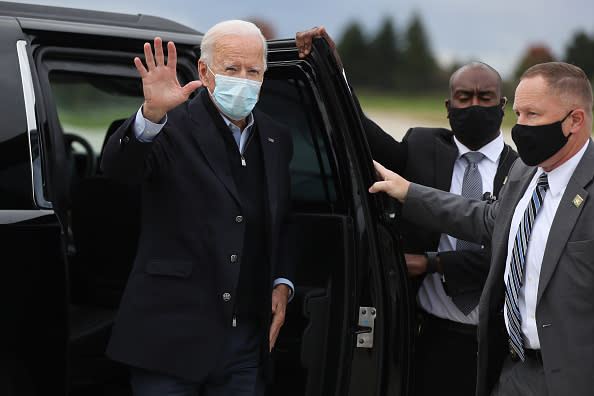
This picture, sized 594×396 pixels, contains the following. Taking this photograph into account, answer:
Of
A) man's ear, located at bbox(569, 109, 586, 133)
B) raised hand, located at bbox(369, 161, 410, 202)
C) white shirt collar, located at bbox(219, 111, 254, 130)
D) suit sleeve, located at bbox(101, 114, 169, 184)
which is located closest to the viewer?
suit sleeve, located at bbox(101, 114, 169, 184)

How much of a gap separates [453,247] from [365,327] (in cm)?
62

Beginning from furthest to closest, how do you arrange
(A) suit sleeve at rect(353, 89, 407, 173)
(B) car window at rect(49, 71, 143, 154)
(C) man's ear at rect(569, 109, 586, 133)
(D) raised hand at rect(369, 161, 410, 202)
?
(B) car window at rect(49, 71, 143, 154)
(A) suit sleeve at rect(353, 89, 407, 173)
(D) raised hand at rect(369, 161, 410, 202)
(C) man's ear at rect(569, 109, 586, 133)

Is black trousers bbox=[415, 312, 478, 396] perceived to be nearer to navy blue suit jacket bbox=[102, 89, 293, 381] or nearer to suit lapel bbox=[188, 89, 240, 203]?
navy blue suit jacket bbox=[102, 89, 293, 381]

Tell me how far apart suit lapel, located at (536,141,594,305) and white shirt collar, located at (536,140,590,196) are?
0.12ft

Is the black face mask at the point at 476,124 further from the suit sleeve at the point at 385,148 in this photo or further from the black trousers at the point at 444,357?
the black trousers at the point at 444,357

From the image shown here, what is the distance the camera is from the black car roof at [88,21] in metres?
2.60

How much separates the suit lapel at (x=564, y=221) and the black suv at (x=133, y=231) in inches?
22.0

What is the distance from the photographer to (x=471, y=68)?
116 inches

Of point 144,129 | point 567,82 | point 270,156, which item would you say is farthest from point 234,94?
point 567,82

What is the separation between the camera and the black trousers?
9.46 feet

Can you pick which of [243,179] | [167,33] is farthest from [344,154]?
[167,33]

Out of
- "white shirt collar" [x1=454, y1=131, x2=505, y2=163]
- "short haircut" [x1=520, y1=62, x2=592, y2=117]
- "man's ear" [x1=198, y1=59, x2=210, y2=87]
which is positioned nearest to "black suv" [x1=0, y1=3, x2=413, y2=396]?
"man's ear" [x1=198, y1=59, x2=210, y2=87]

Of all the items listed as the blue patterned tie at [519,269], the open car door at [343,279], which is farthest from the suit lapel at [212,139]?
the blue patterned tie at [519,269]

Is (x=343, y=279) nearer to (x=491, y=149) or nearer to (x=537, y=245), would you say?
(x=537, y=245)
